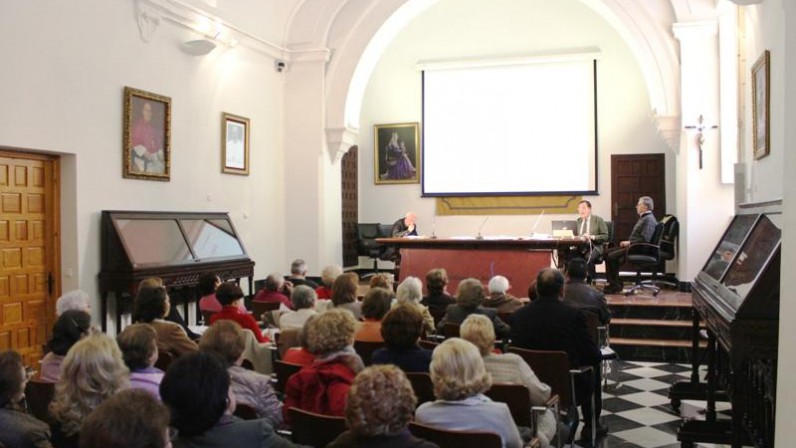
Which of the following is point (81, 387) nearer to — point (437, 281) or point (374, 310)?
point (374, 310)

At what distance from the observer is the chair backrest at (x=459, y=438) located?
104 inches

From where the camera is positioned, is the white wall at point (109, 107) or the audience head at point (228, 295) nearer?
the audience head at point (228, 295)

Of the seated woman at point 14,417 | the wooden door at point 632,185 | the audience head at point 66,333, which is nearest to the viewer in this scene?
the seated woman at point 14,417

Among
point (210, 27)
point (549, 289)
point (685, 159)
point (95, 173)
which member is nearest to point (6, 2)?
point (95, 173)

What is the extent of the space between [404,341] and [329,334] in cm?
44

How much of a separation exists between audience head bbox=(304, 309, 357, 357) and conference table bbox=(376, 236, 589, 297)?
6.05m

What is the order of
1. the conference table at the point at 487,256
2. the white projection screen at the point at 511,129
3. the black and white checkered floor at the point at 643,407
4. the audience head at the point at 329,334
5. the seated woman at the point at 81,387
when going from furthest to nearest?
the white projection screen at the point at 511,129
the conference table at the point at 487,256
the black and white checkered floor at the point at 643,407
the audience head at the point at 329,334
the seated woman at the point at 81,387

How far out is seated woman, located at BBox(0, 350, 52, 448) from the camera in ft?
8.43

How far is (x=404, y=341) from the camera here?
3.63 meters

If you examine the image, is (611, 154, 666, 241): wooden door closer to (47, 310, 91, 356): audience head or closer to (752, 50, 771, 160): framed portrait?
(752, 50, 771, 160): framed portrait

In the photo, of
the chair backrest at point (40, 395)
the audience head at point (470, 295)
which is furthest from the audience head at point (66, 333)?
the audience head at point (470, 295)

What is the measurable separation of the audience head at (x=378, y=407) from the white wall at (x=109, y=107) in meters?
5.68

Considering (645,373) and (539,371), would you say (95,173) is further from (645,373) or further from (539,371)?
(645,373)

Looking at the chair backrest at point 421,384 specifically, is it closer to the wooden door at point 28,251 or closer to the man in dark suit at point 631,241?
the wooden door at point 28,251
